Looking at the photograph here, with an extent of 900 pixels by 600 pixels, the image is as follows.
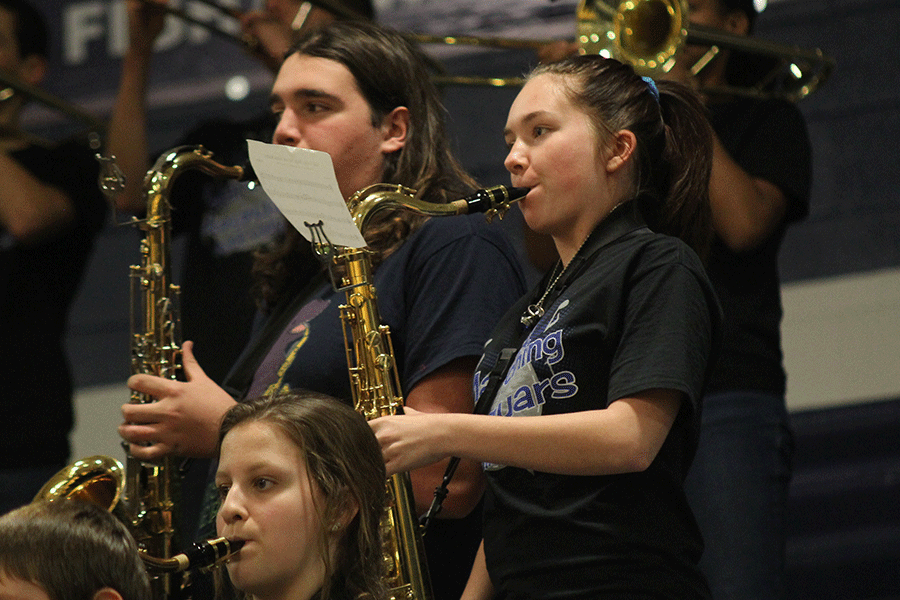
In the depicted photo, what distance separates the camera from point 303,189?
5.75ft

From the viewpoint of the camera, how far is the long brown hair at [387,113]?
2174 mm

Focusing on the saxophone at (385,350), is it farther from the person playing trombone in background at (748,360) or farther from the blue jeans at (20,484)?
the blue jeans at (20,484)

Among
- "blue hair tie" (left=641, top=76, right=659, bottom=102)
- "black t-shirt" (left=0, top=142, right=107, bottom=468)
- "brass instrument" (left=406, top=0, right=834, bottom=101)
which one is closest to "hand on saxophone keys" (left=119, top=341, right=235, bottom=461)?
"blue hair tie" (left=641, top=76, right=659, bottom=102)

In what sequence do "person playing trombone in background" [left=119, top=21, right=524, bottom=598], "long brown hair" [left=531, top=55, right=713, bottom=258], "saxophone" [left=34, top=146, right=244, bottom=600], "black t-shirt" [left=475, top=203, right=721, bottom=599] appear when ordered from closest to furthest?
"black t-shirt" [left=475, top=203, right=721, bottom=599]
"long brown hair" [left=531, top=55, right=713, bottom=258]
"person playing trombone in background" [left=119, top=21, right=524, bottom=598]
"saxophone" [left=34, top=146, right=244, bottom=600]

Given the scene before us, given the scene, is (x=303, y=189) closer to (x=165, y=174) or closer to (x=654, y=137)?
(x=654, y=137)

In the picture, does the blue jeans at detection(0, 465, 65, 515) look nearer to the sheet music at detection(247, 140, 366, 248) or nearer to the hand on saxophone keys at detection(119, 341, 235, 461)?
the hand on saxophone keys at detection(119, 341, 235, 461)

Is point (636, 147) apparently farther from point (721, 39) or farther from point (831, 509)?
point (831, 509)

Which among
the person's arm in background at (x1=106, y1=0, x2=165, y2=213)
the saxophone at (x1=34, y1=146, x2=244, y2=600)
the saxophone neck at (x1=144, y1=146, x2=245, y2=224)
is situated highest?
the person's arm in background at (x1=106, y1=0, x2=165, y2=213)

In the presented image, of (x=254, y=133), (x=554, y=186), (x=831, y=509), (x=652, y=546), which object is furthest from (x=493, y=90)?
(x=652, y=546)

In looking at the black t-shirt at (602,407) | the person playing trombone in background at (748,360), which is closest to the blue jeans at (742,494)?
the person playing trombone in background at (748,360)

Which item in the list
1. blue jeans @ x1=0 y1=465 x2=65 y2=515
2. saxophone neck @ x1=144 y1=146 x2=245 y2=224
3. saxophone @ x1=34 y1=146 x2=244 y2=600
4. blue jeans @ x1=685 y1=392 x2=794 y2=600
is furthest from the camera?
blue jeans @ x1=0 y1=465 x2=65 y2=515

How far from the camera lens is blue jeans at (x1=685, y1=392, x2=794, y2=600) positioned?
2.23 m

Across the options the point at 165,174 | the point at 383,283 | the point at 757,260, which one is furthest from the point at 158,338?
the point at 757,260

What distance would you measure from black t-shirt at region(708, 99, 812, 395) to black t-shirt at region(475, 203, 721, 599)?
2.55ft
